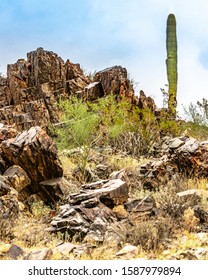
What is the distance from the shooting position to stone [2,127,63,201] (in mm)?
10531

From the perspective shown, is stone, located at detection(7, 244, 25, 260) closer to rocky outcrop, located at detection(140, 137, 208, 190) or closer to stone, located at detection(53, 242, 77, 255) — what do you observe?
stone, located at detection(53, 242, 77, 255)

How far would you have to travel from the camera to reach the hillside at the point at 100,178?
723 cm

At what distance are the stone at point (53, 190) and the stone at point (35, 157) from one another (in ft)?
0.57

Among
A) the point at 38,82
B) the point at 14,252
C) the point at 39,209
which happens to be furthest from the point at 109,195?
the point at 38,82

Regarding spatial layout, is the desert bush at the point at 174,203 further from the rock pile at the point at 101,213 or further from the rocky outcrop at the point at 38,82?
the rocky outcrop at the point at 38,82

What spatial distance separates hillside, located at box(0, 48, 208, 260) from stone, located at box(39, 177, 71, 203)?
2 cm

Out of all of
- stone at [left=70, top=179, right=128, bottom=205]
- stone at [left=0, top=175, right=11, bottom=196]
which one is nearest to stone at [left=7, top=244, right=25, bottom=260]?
stone at [left=70, top=179, right=128, bottom=205]

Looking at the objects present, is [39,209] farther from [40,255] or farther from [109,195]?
[40,255]

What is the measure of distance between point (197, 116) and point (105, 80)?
5.19m

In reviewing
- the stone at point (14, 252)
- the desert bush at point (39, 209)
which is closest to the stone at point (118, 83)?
the desert bush at point (39, 209)

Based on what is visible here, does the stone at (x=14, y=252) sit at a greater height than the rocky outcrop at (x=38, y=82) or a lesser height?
lesser

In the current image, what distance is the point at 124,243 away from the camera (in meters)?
7.18

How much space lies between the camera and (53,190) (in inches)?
406

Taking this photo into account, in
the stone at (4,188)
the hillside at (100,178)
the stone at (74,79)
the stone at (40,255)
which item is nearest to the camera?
the stone at (40,255)
